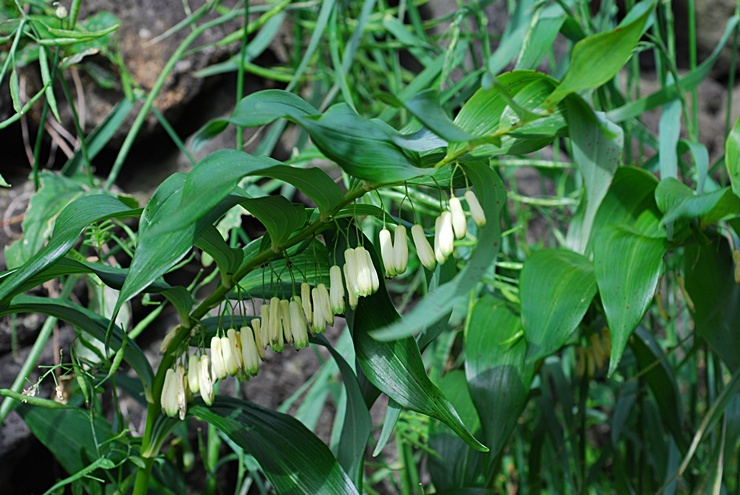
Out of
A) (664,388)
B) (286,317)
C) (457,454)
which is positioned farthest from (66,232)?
(664,388)

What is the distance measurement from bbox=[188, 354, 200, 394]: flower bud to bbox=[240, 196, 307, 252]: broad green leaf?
109mm

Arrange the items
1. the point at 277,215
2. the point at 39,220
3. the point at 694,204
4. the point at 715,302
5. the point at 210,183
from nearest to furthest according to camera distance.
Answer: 1. the point at 210,183
2. the point at 277,215
3. the point at 694,204
4. the point at 715,302
5. the point at 39,220

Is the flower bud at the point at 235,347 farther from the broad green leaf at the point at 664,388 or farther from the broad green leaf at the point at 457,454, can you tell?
the broad green leaf at the point at 664,388

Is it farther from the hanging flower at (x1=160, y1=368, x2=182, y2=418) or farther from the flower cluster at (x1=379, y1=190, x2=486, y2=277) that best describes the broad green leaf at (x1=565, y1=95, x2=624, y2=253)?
the hanging flower at (x1=160, y1=368, x2=182, y2=418)

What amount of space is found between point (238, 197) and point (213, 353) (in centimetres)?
15

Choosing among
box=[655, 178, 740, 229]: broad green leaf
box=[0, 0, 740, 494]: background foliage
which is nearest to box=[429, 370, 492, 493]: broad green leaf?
box=[0, 0, 740, 494]: background foliage

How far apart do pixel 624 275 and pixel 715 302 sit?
0.57 feet

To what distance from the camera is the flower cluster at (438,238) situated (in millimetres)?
430

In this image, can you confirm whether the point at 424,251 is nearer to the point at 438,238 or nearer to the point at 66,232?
the point at 438,238

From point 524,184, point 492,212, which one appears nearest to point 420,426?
point 492,212

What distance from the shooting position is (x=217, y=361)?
0.51 meters

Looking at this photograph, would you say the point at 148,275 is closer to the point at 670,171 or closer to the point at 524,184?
the point at 670,171

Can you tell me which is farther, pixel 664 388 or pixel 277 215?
pixel 664 388

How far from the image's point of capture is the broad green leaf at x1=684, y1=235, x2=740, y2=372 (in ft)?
2.23
